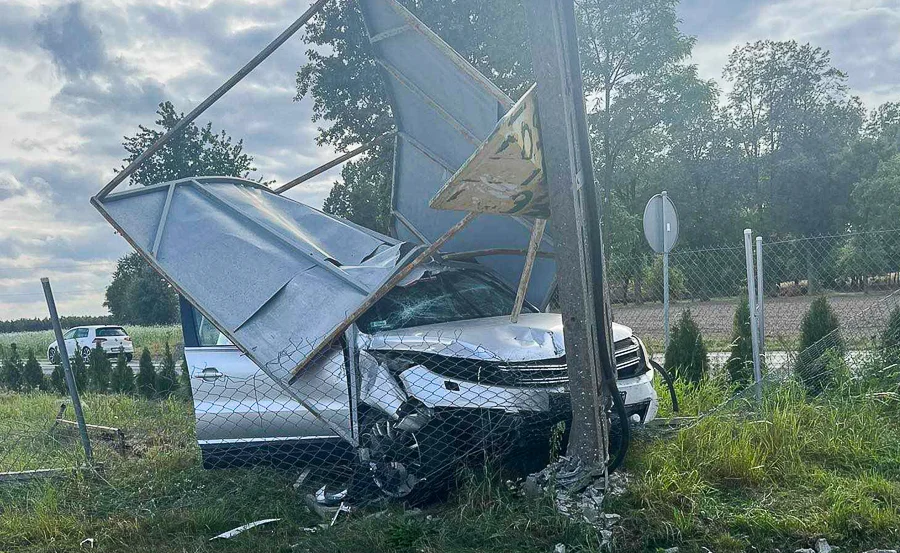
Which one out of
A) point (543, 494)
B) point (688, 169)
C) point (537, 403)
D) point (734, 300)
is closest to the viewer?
point (543, 494)

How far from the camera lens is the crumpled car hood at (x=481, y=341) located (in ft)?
13.9

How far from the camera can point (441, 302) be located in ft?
17.9

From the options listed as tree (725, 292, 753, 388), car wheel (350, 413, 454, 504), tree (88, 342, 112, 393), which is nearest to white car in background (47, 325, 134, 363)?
tree (88, 342, 112, 393)

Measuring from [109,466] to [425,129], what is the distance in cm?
403

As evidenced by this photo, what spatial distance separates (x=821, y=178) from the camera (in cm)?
3462

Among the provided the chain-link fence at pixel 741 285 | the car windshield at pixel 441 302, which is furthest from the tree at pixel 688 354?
the car windshield at pixel 441 302

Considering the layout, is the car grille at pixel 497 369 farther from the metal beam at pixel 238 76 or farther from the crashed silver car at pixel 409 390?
the metal beam at pixel 238 76

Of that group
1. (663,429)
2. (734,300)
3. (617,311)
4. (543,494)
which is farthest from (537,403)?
(617,311)

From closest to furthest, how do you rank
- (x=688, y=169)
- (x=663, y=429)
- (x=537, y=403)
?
1. (x=537, y=403)
2. (x=663, y=429)
3. (x=688, y=169)

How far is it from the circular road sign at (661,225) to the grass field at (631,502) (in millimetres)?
2534

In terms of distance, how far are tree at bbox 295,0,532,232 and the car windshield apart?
37.4 feet

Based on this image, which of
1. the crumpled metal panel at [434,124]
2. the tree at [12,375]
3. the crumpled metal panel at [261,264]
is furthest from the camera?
the tree at [12,375]

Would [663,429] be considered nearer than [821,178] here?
Yes

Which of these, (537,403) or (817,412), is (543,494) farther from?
(817,412)
